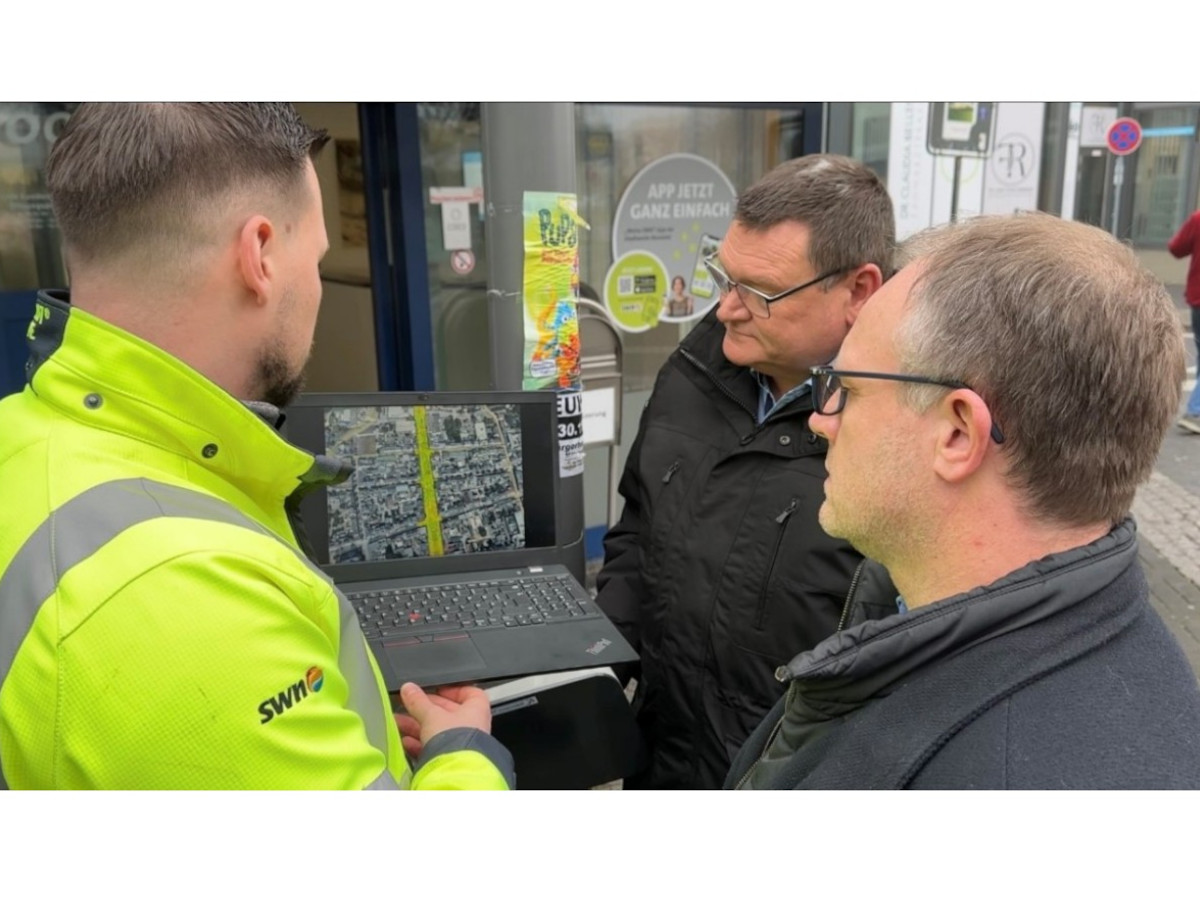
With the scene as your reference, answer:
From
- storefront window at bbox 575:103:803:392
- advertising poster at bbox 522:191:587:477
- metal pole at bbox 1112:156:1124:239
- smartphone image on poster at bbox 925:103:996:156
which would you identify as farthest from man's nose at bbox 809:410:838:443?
metal pole at bbox 1112:156:1124:239

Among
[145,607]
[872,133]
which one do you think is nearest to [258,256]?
[145,607]

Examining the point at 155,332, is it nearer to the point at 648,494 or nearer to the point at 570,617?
the point at 570,617

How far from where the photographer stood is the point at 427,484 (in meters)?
1.98

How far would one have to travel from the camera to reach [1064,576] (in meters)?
1.12

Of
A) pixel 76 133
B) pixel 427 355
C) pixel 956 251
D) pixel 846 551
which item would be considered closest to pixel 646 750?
pixel 846 551

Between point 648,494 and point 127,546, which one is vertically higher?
point 127,546

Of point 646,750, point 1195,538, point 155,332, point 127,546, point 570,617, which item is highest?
point 155,332

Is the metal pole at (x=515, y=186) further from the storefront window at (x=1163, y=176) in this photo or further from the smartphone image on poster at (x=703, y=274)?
the storefront window at (x=1163, y=176)

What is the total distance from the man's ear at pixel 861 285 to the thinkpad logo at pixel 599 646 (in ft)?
2.87

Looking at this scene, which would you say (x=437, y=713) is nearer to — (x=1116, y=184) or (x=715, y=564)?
(x=715, y=564)

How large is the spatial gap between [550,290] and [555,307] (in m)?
0.05

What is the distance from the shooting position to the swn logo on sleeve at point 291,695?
3.38ft

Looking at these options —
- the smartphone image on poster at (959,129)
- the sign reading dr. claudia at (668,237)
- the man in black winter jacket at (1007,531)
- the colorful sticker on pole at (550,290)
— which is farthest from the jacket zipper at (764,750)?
the smartphone image on poster at (959,129)

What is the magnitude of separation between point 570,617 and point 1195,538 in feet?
18.7
